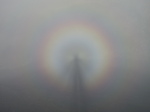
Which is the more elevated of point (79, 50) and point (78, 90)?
point (79, 50)

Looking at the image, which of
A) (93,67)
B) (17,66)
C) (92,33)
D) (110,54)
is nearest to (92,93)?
(93,67)

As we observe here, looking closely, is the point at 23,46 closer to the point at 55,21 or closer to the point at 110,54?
the point at 55,21

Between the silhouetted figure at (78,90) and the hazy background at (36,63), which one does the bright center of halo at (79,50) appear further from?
the hazy background at (36,63)

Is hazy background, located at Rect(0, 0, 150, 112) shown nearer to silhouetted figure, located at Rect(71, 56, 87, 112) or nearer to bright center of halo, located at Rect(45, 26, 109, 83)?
silhouetted figure, located at Rect(71, 56, 87, 112)

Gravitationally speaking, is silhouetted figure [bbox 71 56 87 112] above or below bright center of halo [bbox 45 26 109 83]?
below

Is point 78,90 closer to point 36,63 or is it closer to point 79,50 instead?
point 79,50

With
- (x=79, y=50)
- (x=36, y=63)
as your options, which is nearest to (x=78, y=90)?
(x=79, y=50)

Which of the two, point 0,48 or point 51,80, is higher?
point 0,48

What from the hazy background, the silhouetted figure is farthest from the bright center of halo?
the hazy background
